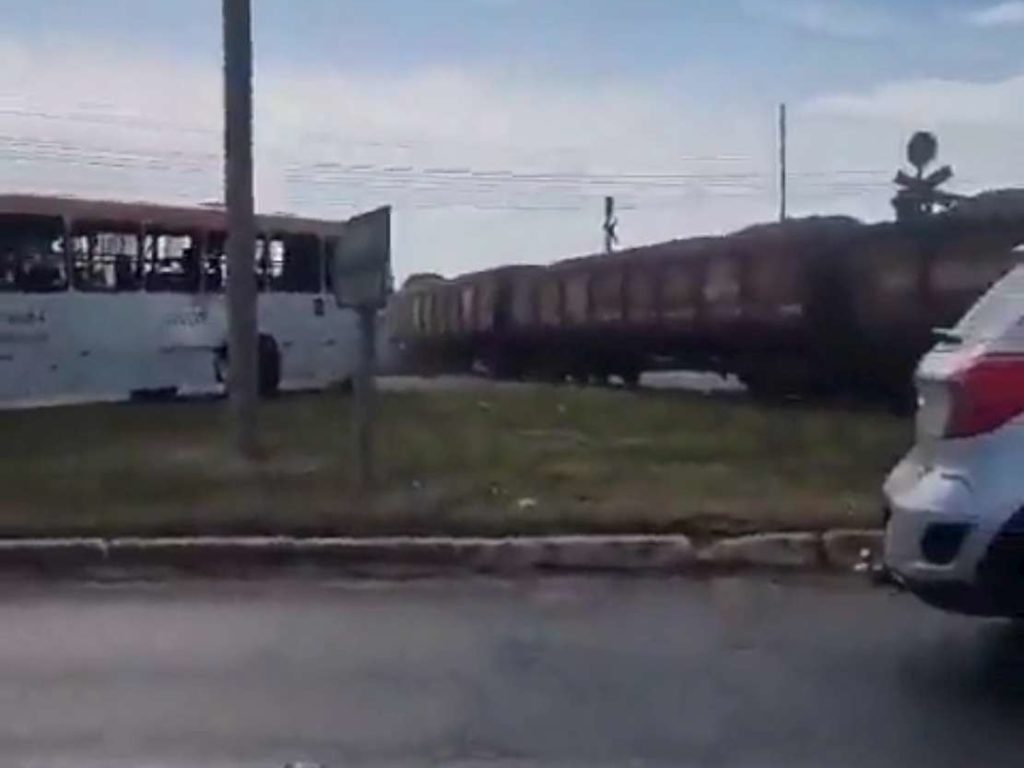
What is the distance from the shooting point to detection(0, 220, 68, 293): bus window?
25969mm

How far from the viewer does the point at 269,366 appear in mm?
28562

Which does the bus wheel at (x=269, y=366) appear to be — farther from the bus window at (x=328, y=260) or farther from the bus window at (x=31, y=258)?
the bus window at (x=31, y=258)

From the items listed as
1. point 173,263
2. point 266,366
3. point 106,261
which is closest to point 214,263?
point 173,263

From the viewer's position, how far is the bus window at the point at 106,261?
87.5 feet

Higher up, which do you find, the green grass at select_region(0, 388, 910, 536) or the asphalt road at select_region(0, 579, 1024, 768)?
the green grass at select_region(0, 388, 910, 536)

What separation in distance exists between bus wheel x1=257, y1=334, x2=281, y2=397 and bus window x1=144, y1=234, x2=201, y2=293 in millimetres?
1397

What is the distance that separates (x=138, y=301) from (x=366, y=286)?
15.0 m

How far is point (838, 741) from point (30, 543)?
5490 mm

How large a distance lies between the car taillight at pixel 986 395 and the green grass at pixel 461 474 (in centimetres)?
391

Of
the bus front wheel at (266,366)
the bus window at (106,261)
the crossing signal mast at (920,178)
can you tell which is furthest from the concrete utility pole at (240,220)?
the crossing signal mast at (920,178)

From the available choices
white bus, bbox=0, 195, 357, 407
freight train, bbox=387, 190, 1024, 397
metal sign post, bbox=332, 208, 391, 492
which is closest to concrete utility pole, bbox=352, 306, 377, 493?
metal sign post, bbox=332, 208, 391, 492

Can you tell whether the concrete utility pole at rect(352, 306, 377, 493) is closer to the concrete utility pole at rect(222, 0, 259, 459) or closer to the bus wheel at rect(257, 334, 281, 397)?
the concrete utility pole at rect(222, 0, 259, 459)

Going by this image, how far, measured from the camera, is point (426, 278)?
67.2 metres

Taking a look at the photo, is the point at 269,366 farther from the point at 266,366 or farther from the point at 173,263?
the point at 173,263
